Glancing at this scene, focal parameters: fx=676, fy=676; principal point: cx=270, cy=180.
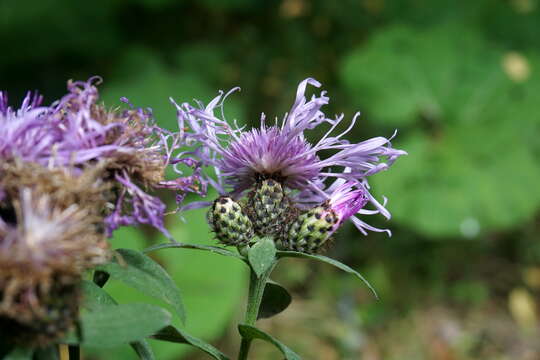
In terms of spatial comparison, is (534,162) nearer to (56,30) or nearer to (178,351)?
(178,351)

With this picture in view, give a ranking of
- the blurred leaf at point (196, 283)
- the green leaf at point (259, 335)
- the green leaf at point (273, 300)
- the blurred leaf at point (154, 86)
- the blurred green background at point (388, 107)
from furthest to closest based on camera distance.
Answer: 1. the blurred leaf at point (154, 86)
2. the blurred green background at point (388, 107)
3. the blurred leaf at point (196, 283)
4. the green leaf at point (273, 300)
5. the green leaf at point (259, 335)

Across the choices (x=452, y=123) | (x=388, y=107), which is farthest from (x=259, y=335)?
(x=452, y=123)

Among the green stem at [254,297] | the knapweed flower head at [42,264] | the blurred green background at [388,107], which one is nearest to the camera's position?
the knapweed flower head at [42,264]

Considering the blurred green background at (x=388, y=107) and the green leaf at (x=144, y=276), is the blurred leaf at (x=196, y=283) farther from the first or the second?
the green leaf at (x=144, y=276)

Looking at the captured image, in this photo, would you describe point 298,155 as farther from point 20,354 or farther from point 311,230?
point 20,354

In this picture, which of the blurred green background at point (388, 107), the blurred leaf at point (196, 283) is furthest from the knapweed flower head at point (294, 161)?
the blurred green background at point (388, 107)

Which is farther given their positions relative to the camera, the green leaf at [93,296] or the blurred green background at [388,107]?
the blurred green background at [388,107]
